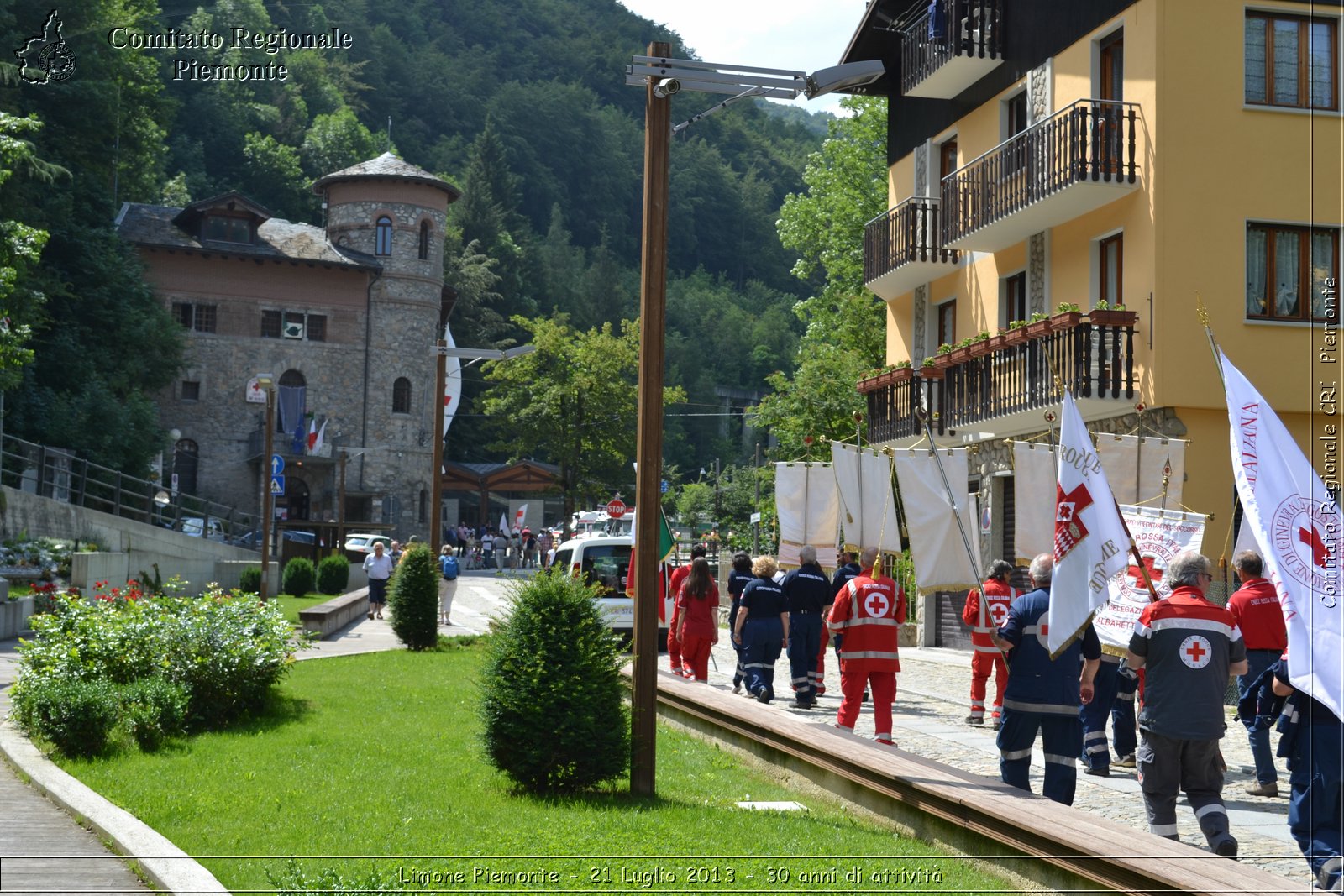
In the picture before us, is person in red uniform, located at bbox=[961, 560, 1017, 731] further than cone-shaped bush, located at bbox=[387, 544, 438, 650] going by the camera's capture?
No

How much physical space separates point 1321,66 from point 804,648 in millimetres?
11582

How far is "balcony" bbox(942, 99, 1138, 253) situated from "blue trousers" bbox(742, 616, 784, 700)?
898 cm

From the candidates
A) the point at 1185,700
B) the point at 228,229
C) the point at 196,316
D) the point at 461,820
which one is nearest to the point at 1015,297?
the point at 1185,700

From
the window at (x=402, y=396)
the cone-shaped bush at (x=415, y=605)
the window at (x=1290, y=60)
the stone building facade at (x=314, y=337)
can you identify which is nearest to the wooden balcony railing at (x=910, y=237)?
the window at (x=1290, y=60)

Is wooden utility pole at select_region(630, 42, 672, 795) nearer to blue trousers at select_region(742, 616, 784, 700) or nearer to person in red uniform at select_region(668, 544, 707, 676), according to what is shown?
blue trousers at select_region(742, 616, 784, 700)

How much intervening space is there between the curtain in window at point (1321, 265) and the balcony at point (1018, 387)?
252 centimetres

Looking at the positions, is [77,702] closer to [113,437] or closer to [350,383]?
[113,437]

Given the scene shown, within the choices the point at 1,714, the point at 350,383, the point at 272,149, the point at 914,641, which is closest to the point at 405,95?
the point at 272,149

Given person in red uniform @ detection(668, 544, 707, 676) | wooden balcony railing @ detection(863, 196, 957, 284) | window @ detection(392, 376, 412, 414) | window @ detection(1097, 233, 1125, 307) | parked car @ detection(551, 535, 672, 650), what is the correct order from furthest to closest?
window @ detection(392, 376, 412, 414)
wooden balcony railing @ detection(863, 196, 957, 284)
parked car @ detection(551, 535, 672, 650)
window @ detection(1097, 233, 1125, 307)
person in red uniform @ detection(668, 544, 707, 676)

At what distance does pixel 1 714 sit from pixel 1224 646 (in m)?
11.0

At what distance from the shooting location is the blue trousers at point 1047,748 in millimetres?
9438

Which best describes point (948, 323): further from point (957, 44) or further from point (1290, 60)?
point (1290, 60)

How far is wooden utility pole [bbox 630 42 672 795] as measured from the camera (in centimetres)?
977

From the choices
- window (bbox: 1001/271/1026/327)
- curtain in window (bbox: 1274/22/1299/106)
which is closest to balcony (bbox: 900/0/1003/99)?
window (bbox: 1001/271/1026/327)
